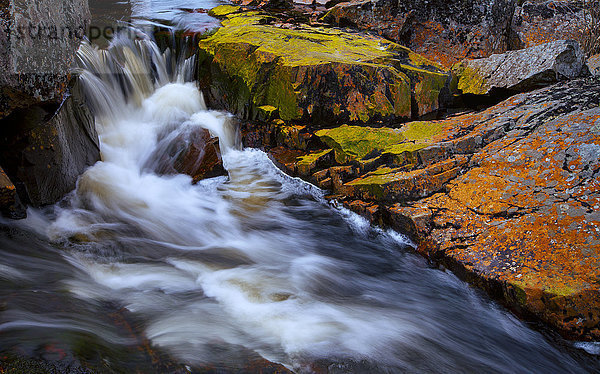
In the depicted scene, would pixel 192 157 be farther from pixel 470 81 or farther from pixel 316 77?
pixel 470 81

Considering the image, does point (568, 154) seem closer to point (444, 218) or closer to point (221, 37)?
point (444, 218)

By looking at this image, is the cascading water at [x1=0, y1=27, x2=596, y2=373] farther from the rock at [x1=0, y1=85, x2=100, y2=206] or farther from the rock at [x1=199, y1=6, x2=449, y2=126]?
the rock at [x1=199, y1=6, x2=449, y2=126]

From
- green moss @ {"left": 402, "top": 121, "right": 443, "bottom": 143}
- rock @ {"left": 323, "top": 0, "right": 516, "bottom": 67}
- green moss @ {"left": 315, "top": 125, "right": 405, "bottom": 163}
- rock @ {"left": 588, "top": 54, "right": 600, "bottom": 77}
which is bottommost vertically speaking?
green moss @ {"left": 315, "top": 125, "right": 405, "bottom": 163}

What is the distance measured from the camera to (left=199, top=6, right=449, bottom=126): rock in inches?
190

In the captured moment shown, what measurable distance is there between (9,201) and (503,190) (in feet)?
13.3

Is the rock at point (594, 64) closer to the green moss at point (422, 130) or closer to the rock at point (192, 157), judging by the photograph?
the green moss at point (422, 130)

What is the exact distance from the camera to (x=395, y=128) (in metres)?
4.69

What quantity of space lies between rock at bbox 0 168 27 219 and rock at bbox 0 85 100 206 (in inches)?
9.9

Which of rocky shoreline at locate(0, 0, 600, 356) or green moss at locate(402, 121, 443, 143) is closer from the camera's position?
rocky shoreline at locate(0, 0, 600, 356)

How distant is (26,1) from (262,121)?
286cm

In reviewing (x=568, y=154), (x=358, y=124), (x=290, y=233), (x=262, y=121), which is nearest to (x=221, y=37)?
(x=262, y=121)

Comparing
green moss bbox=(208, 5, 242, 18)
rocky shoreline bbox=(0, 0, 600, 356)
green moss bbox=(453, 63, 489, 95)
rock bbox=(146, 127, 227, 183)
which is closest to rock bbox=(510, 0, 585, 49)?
rocky shoreline bbox=(0, 0, 600, 356)

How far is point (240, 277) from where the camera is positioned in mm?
3236

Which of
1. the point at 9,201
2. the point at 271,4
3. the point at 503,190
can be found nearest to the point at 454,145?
the point at 503,190
